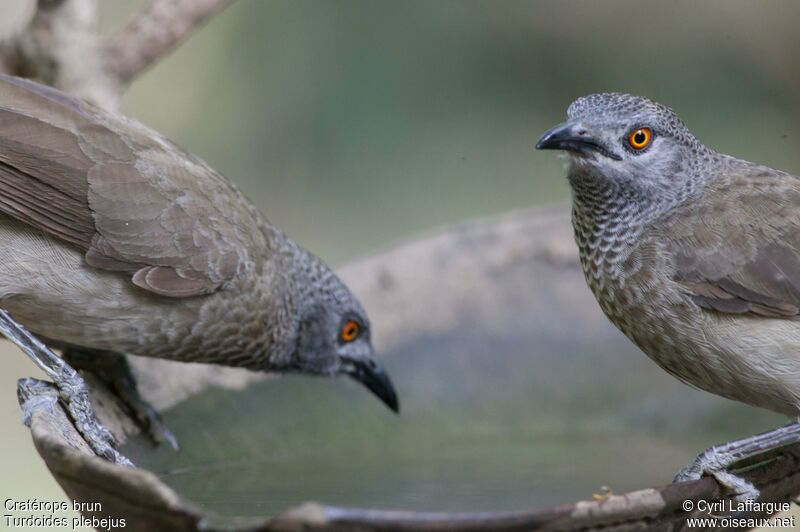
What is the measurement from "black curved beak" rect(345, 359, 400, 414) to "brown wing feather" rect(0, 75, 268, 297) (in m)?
0.82

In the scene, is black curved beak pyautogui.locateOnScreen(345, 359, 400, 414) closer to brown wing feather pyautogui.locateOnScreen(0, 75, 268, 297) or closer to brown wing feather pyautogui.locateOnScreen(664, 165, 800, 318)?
brown wing feather pyautogui.locateOnScreen(0, 75, 268, 297)

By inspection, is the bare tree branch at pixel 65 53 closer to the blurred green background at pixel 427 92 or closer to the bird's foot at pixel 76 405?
the bird's foot at pixel 76 405

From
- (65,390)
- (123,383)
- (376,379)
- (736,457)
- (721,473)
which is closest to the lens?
(721,473)

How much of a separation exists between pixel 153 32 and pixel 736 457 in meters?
3.16

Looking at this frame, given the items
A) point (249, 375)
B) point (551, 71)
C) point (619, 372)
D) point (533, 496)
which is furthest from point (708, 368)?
point (551, 71)

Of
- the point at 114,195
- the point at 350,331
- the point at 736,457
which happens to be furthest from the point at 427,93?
the point at 736,457

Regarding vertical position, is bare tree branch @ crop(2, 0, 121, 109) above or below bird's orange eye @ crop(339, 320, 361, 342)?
above

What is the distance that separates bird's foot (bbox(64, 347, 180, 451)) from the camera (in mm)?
3883

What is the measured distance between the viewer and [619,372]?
15.6ft

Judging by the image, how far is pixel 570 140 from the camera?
3.37 meters

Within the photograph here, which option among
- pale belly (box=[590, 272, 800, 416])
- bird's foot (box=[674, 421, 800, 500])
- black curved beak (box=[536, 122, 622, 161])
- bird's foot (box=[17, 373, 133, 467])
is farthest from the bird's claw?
bird's foot (box=[17, 373, 133, 467])

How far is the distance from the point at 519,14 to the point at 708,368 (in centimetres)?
771

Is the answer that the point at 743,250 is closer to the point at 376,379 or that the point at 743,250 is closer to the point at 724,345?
the point at 724,345

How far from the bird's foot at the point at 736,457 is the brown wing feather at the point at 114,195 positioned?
185 cm
